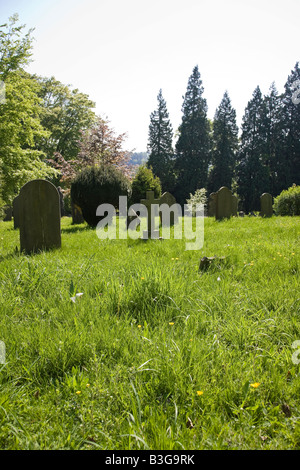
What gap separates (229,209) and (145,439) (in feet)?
32.5

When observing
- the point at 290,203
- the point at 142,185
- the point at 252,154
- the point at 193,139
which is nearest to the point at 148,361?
the point at 290,203

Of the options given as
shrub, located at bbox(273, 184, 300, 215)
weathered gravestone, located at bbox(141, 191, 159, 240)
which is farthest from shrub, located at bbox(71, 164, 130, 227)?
shrub, located at bbox(273, 184, 300, 215)

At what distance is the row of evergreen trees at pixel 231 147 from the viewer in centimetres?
3772

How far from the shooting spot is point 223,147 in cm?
3831

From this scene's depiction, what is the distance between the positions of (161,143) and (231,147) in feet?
29.6

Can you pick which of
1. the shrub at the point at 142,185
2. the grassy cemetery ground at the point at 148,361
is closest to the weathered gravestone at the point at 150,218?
the grassy cemetery ground at the point at 148,361

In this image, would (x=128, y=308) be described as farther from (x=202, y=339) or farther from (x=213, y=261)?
(x=213, y=261)

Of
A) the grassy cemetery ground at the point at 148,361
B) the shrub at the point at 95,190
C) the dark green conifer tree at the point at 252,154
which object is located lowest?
the grassy cemetery ground at the point at 148,361

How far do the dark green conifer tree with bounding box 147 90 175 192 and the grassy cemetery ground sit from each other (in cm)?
3613

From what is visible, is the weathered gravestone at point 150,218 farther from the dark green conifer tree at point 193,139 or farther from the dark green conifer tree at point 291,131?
the dark green conifer tree at point 291,131

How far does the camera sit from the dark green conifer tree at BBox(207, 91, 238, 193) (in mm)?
37969

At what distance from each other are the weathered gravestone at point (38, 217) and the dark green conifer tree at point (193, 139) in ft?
108

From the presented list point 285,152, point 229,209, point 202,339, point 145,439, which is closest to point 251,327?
point 202,339

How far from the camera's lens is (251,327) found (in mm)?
2307
